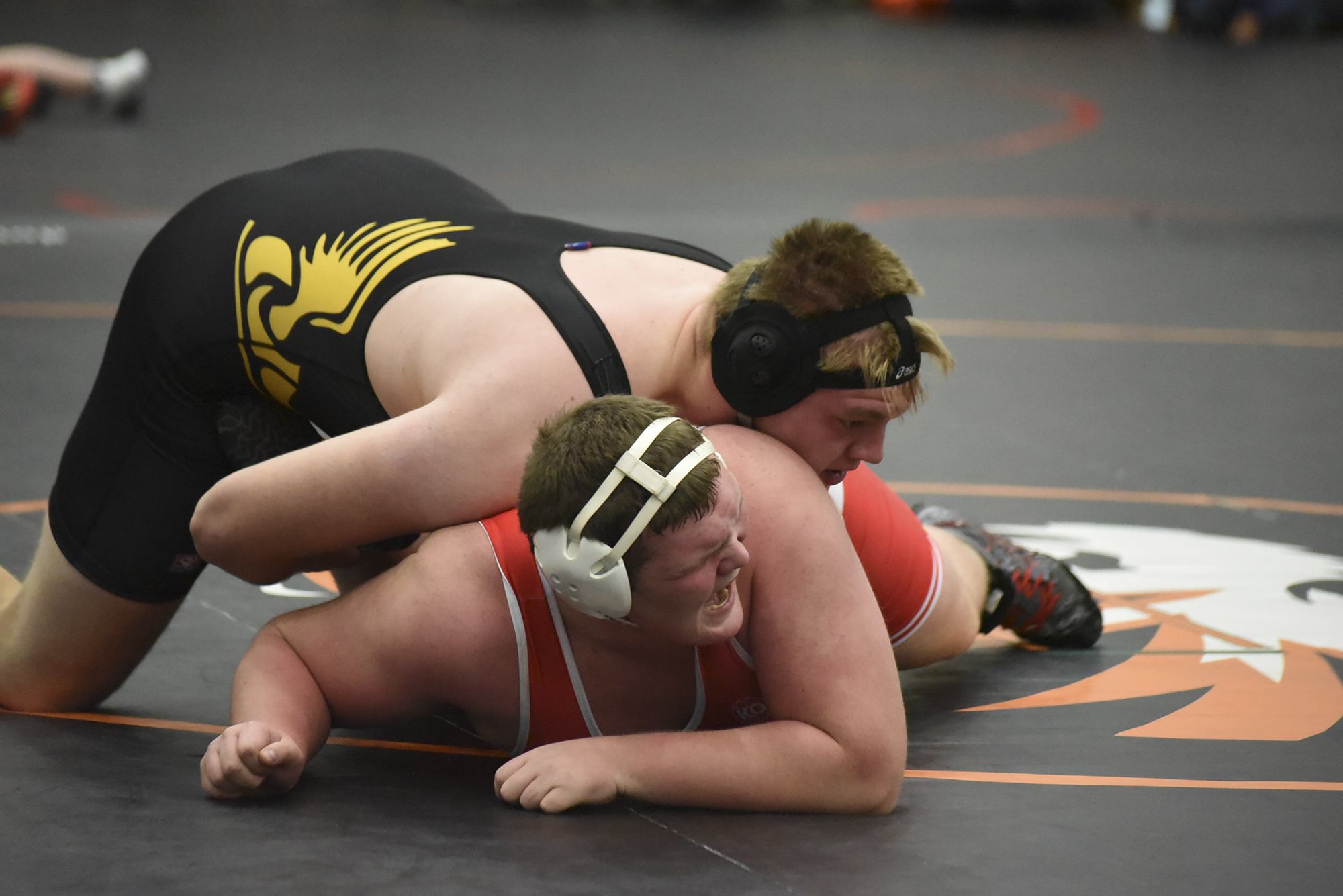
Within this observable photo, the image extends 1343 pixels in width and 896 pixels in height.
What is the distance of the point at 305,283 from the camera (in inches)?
102

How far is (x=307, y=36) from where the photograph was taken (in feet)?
42.8

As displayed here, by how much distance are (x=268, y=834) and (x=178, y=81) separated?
9.46 meters

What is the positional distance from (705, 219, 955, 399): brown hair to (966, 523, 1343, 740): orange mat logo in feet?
2.55

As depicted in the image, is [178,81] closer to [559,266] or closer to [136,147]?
[136,147]

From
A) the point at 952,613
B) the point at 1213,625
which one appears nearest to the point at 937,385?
the point at 1213,625

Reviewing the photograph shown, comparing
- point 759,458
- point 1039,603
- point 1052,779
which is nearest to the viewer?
point 759,458

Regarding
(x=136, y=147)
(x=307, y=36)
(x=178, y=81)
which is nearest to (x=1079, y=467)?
(x=136, y=147)

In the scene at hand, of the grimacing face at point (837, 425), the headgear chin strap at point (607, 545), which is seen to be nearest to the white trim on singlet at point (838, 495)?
the grimacing face at point (837, 425)

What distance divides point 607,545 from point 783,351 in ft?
1.32

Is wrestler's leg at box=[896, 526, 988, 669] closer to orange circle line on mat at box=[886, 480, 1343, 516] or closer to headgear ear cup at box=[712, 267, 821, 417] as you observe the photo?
headgear ear cup at box=[712, 267, 821, 417]

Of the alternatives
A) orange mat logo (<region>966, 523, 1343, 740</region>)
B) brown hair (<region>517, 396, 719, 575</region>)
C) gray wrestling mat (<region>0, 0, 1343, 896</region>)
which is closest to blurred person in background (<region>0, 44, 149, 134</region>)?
gray wrestling mat (<region>0, 0, 1343, 896</region>)

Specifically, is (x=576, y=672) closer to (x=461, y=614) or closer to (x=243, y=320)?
(x=461, y=614)

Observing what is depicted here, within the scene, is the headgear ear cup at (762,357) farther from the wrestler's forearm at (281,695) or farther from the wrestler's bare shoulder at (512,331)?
the wrestler's forearm at (281,695)

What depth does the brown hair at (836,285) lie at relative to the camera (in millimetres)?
2283
